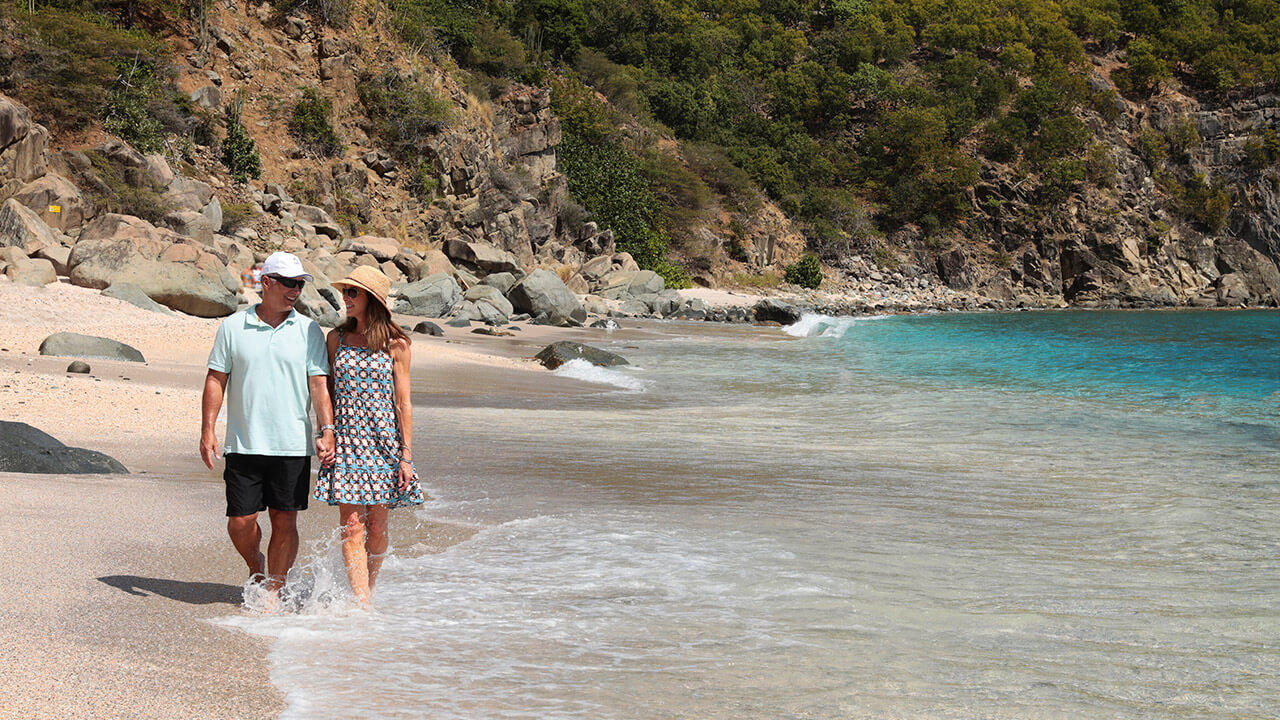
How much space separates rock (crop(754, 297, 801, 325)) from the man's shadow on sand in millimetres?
32275

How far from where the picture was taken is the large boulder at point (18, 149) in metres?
20.2

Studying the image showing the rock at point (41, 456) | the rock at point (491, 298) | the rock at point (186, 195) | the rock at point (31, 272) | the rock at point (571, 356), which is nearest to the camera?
the rock at point (41, 456)

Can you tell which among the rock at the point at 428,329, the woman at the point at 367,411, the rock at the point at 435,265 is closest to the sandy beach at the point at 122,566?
the woman at the point at 367,411

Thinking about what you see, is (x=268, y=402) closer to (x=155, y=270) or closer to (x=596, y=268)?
(x=155, y=270)

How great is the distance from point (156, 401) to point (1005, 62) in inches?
3117

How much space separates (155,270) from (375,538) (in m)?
14.4

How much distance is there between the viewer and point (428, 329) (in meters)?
20.1

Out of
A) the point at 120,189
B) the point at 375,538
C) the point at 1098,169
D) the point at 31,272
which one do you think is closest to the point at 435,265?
the point at 120,189

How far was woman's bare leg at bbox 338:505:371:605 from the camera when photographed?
14.2 feet

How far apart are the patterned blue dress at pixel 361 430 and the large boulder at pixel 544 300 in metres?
22.9

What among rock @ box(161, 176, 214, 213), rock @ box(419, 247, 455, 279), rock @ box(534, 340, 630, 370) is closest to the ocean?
rock @ box(534, 340, 630, 370)

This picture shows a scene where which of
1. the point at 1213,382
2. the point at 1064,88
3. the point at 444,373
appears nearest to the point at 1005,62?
the point at 1064,88

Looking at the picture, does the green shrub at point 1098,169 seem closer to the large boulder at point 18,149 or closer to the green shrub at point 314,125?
the green shrub at point 314,125

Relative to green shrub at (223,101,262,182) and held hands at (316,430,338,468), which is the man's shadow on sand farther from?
green shrub at (223,101,262,182)
